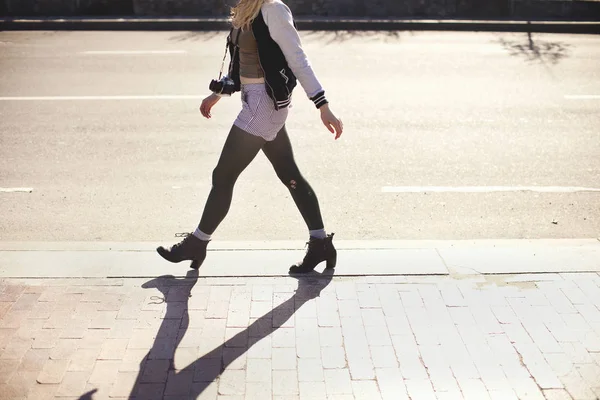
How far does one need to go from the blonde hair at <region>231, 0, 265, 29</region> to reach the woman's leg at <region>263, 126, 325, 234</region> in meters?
0.76

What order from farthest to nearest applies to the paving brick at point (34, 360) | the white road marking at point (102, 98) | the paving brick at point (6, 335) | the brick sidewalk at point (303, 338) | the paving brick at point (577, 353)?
1. the white road marking at point (102, 98)
2. the paving brick at point (6, 335)
3. the paving brick at point (577, 353)
4. the paving brick at point (34, 360)
5. the brick sidewalk at point (303, 338)

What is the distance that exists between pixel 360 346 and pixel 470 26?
36.5 feet

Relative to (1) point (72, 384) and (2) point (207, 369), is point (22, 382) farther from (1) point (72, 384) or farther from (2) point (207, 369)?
(2) point (207, 369)

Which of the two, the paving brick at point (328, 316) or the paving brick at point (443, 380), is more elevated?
the paving brick at point (443, 380)

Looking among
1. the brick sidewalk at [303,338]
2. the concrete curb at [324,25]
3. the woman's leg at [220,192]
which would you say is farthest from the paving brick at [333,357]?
the concrete curb at [324,25]

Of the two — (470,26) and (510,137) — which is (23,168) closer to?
(510,137)

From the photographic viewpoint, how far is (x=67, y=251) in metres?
5.03

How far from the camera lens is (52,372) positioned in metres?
3.67

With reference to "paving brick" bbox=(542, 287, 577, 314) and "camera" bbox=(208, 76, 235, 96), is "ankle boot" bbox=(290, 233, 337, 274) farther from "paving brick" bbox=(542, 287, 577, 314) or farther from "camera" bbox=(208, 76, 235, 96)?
"paving brick" bbox=(542, 287, 577, 314)

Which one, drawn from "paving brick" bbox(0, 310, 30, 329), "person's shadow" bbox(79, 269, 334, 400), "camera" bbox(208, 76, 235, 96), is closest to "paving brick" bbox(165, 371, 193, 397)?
"person's shadow" bbox(79, 269, 334, 400)

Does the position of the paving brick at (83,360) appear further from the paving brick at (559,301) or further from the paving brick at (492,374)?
the paving brick at (559,301)

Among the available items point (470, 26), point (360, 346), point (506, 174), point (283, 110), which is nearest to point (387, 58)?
point (470, 26)

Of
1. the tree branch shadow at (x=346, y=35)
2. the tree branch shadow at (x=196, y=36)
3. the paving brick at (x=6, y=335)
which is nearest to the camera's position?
the paving brick at (x=6, y=335)

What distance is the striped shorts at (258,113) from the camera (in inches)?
170
